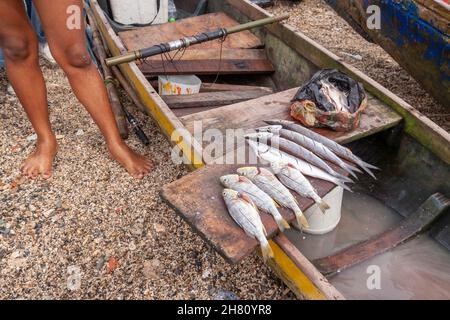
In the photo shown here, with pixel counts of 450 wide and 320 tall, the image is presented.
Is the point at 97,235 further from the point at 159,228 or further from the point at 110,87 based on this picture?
the point at 110,87

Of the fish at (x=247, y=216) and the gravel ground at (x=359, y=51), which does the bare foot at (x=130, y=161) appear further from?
the gravel ground at (x=359, y=51)

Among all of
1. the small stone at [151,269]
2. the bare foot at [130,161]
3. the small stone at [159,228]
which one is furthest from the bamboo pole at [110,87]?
the small stone at [151,269]

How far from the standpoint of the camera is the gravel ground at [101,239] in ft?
9.82

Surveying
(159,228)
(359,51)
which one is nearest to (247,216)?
(159,228)

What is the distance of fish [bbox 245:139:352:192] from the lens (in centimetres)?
260

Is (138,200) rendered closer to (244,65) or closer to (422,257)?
(244,65)

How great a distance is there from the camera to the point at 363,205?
340cm

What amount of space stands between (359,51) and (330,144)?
426 centimetres

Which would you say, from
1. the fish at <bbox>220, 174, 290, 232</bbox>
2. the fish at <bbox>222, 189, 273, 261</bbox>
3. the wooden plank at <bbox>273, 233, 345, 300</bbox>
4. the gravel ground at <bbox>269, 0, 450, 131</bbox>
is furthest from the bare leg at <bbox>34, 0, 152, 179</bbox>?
the gravel ground at <bbox>269, 0, 450, 131</bbox>

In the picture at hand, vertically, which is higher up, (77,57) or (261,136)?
(77,57)

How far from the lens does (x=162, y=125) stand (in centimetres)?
330

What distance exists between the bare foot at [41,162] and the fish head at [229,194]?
7.59 feet

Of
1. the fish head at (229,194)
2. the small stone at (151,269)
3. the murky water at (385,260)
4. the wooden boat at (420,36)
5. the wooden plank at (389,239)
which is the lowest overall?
the small stone at (151,269)
